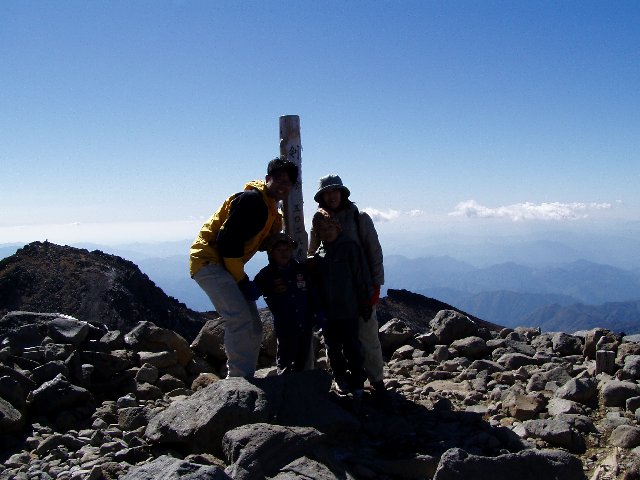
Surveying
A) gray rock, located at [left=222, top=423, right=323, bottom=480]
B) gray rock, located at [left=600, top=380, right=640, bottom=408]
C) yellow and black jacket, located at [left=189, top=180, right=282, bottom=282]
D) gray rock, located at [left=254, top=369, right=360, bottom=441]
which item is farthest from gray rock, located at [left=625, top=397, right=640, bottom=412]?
yellow and black jacket, located at [left=189, top=180, right=282, bottom=282]

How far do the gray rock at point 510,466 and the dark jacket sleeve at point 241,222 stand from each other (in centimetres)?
322

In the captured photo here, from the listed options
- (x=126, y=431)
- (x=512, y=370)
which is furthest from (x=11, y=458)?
(x=512, y=370)

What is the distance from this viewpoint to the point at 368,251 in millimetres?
7363

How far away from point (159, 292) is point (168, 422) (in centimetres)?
2423

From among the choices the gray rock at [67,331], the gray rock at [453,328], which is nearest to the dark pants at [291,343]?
the gray rock at [67,331]

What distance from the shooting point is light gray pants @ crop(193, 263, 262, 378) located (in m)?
6.88

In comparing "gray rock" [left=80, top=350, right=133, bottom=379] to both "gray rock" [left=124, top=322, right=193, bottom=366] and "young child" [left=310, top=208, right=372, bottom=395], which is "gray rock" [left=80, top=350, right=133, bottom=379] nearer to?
"gray rock" [left=124, top=322, right=193, bottom=366]

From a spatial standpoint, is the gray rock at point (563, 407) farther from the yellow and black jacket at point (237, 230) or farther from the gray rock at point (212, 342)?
the gray rock at point (212, 342)

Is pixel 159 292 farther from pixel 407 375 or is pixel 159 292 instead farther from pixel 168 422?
pixel 168 422

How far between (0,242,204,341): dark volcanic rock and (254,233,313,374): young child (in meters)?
16.9

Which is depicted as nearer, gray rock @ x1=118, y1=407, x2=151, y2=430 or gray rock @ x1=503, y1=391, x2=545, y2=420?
gray rock @ x1=118, y1=407, x2=151, y2=430

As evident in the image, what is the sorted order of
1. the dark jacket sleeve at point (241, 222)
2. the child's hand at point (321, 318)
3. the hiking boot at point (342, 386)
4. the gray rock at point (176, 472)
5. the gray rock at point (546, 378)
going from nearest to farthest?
the gray rock at point (176, 472)
the dark jacket sleeve at point (241, 222)
the child's hand at point (321, 318)
the hiking boot at point (342, 386)
the gray rock at point (546, 378)

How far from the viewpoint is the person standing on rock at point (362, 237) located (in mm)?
7168

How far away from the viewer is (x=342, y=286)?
716cm
